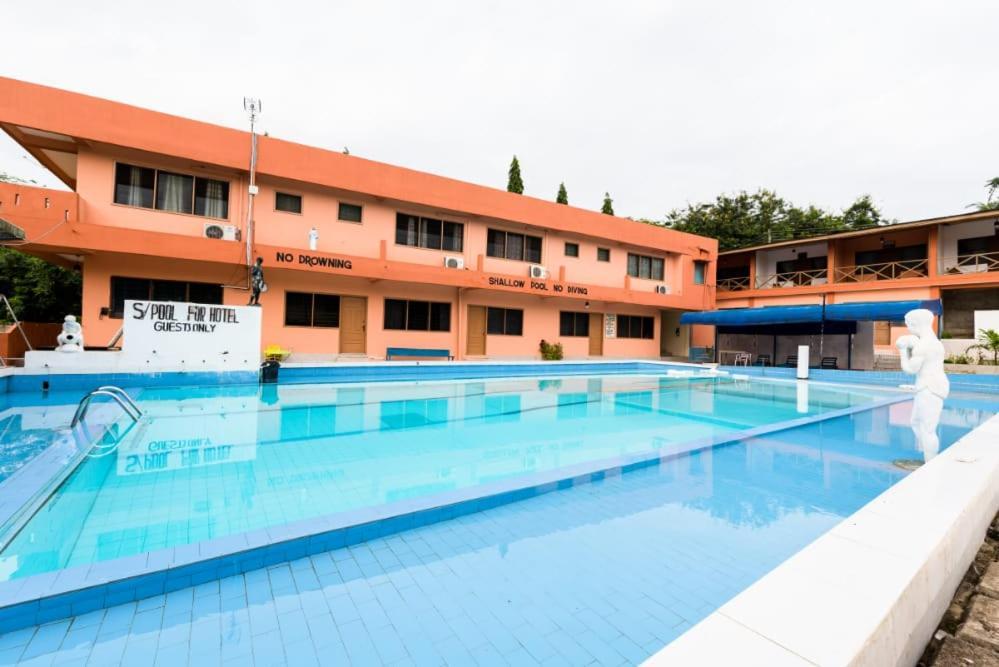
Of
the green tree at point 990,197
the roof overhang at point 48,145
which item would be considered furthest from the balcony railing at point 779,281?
the roof overhang at point 48,145

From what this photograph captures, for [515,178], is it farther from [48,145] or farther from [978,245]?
[978,245]

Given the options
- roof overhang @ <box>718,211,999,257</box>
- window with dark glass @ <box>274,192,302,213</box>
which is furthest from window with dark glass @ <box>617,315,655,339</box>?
window with dark glass @ <box>274,192,302,213</box>

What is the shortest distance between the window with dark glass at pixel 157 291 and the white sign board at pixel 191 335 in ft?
6.35

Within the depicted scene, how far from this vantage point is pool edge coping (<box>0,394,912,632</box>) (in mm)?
2211

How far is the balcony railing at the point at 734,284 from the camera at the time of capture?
24.8 m

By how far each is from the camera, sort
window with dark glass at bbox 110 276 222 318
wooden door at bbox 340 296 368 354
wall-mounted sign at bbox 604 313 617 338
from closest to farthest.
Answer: window with dark glass at bbox 110 276 222 318 → wooden door at bbox 340 296 368 354 → wall-mounted sign at bbox 604 313 617 338

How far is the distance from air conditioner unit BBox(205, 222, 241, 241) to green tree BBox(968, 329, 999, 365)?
952 inches

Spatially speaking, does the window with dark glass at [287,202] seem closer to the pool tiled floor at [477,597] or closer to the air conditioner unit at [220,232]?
the air conditioner unit at [220,232]

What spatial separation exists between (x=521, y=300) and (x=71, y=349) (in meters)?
13.3

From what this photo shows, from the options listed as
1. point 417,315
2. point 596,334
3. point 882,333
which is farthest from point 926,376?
point 882,333

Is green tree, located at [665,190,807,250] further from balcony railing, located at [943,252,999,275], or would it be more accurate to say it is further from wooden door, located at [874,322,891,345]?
balcony railing, located at [943,252,999,275]

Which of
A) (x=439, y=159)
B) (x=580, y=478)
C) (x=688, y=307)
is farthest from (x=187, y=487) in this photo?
(x=439, y=159)

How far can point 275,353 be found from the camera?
42.2ft

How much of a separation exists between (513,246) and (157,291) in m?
11.6
